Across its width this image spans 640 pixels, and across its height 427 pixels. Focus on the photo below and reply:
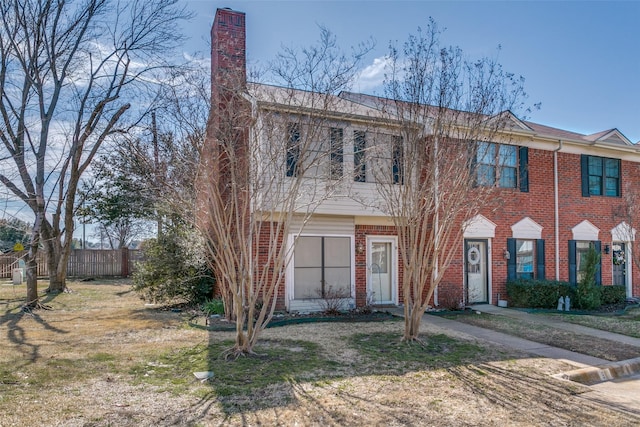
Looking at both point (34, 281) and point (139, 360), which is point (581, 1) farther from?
point (34, 281)

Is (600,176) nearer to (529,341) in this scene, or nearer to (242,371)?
(529,341)

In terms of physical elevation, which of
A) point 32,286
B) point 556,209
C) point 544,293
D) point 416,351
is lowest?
point 416,351

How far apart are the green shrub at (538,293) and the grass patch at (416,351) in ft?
18.3

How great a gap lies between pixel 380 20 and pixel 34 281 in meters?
11.1

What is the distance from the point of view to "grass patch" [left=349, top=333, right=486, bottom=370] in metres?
6.92

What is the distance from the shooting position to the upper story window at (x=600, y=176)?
1534 centimetres

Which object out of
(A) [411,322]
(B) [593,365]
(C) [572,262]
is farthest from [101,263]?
(B) [593,365]

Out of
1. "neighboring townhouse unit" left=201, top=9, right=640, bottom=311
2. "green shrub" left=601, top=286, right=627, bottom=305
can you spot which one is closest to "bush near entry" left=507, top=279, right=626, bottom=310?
"neighboring townhouse unit" left=201, top=9, right=640, bottom=311

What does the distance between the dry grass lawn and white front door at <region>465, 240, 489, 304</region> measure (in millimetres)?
4790

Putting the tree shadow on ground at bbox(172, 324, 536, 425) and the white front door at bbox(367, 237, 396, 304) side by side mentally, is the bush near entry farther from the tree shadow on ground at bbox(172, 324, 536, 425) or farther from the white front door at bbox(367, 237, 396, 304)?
the tree shadow on ground at bbox(172, 324, 536, 425)

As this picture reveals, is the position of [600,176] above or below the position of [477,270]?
above

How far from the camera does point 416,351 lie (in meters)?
7.60

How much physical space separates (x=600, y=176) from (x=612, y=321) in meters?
6.64

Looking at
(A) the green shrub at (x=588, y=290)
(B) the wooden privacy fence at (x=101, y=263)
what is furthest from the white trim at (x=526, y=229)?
(B) the wooden privacy fence at (x=101, y=263)
